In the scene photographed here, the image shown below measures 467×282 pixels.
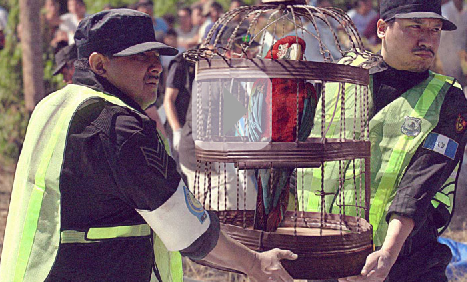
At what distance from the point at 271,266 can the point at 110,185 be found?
0.58m

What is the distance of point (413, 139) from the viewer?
8.93 ft

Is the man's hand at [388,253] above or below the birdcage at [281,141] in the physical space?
below

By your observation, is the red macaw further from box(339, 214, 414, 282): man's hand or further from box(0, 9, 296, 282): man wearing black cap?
box(339, 214, 414, 282): man's hand

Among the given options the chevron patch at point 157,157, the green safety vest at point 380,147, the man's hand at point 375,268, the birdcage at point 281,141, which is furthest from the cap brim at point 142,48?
the man's hand at point 375,268

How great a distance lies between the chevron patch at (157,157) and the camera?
6.86 feet

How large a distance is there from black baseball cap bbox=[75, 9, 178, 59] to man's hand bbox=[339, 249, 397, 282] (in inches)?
39.8

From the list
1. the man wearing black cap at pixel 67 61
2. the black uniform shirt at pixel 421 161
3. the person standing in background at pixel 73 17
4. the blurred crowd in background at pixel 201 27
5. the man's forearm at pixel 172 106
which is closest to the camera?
the black uniform shirt at pixel 421 161

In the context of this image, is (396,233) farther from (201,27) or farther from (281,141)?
(201,27)

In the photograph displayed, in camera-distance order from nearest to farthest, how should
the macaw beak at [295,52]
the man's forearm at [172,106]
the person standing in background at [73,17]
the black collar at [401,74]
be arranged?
the macaw beak at [295,52], the black collar at [401,74], the man's forearm at [172,106], the person standing in background at [73,17]

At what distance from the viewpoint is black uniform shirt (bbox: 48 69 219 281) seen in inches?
82.0

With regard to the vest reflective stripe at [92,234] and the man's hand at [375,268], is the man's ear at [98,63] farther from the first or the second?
the man's hand at [375,268]

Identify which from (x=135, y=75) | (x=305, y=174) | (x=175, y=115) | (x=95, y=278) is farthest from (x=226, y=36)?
(x=95, y=278)

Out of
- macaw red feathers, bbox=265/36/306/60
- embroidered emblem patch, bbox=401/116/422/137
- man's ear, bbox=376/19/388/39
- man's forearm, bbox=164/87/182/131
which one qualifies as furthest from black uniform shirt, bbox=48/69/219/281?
man's forearm, bbox=164/87/182/131

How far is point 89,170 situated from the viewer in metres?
2.13
